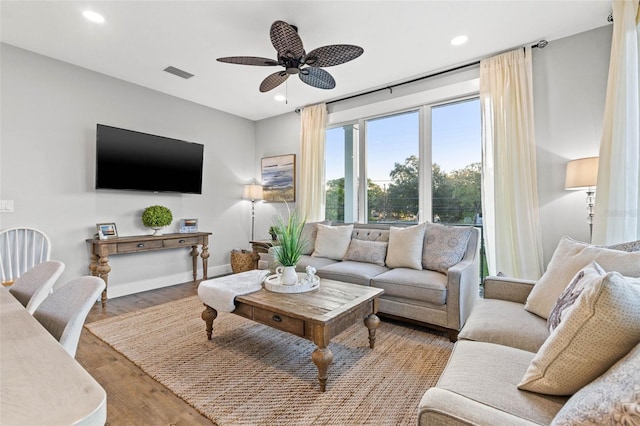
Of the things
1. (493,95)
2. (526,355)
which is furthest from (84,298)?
(493,95)

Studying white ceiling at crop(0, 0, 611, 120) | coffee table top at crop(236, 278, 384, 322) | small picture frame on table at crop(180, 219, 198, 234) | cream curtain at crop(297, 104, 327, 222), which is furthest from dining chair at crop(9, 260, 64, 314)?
cream curtain at crop(297, 104, 327, 222)

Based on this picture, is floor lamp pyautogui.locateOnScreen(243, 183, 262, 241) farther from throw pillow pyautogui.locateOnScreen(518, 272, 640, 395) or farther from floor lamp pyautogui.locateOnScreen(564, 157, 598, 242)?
throw pillow pyautogui.locateOnScreen(518, 272, 640, 395)

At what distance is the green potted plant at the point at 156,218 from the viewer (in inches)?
151

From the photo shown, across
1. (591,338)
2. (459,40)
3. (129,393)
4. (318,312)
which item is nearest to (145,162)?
(129,393)

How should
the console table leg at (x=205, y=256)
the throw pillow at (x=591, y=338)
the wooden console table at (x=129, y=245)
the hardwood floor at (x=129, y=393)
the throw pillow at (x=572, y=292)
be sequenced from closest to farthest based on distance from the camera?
the throw pillow at (x=591, y=338) < the throw pillow at (x=572, y=292) < the hardwood floor at (x=129, y=393) < the wooden console table at (x=129, y=245) < the console table leg at (x=205, y=256)

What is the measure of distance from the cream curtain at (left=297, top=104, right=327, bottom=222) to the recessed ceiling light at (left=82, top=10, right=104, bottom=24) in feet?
8.86

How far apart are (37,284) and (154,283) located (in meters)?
2.88

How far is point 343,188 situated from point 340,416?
3.35m

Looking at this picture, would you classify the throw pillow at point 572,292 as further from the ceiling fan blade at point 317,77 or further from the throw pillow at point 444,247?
the ceiling fan blade at point 317,77

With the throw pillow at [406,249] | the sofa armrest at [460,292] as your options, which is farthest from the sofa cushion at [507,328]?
the throw pillow at [406,249]

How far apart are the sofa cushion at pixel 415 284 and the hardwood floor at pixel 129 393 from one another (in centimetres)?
176

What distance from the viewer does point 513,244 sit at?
2998 millimetres

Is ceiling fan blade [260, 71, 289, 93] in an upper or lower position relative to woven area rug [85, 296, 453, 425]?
upper

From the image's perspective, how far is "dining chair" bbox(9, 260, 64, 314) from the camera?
1.33 m
